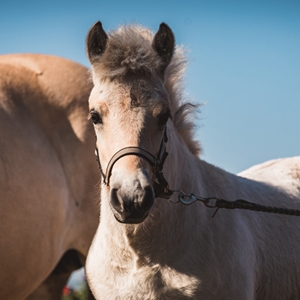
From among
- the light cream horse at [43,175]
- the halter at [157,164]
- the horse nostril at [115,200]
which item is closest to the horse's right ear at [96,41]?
the halter at [157,164]

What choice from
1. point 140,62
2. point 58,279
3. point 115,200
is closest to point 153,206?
point 115,200

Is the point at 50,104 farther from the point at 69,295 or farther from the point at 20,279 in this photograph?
the point at 69,295

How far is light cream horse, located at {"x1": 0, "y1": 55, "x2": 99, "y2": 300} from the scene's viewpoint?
462cm

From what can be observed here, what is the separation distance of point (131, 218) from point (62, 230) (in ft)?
7.29

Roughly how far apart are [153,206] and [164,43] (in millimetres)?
1011

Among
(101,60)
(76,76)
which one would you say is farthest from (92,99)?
(76,76)

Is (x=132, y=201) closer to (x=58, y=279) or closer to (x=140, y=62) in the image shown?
(x=140, y=62)

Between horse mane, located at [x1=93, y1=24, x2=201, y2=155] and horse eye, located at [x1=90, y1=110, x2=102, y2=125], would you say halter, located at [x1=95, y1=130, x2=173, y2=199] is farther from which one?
horse mane, located at [x1=93, y1=24, x2=201, y2=155]

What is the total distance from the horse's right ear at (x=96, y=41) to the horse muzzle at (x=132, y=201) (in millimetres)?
946

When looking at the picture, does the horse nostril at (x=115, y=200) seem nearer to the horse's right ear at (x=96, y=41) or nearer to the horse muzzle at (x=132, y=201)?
the horse muzzle at (x=132, y=201)

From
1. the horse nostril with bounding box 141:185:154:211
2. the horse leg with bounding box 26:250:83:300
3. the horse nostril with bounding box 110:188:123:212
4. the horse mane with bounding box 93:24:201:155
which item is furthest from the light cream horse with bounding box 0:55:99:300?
the horse nostril with bounding box 141:185:154:211

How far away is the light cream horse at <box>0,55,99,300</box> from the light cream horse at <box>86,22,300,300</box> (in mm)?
1055

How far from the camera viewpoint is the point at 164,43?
3.52 m

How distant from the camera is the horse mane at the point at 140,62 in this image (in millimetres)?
3326
